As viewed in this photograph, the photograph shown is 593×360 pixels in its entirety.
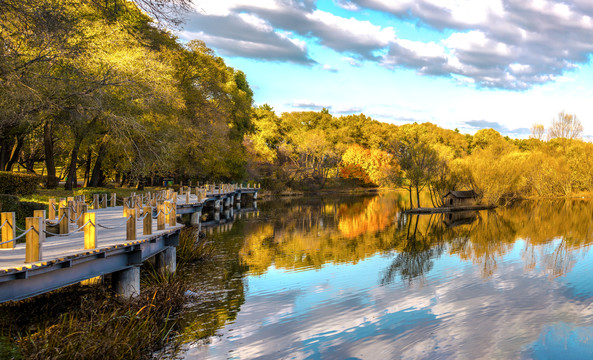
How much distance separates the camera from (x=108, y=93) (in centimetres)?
2075

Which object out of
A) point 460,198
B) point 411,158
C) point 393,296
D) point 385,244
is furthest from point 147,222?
point 460,198

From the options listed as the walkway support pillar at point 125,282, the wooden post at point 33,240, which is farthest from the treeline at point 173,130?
the walkway support pillar at point 125,282

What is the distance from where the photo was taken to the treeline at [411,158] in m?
42.2

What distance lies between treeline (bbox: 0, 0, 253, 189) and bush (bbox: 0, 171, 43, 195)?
2165 mm

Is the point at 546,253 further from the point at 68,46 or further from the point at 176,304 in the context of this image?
the point at 68,46

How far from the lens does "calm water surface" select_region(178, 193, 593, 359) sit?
9906 millimetres

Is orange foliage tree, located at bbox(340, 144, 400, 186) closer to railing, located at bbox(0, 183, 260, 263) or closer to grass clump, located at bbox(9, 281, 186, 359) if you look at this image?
railing, located at bbox(0, 183, 260, 263)

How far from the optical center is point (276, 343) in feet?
32.8

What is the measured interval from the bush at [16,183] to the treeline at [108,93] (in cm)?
216

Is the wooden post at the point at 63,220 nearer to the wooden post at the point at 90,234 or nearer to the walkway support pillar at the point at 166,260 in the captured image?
the walkway support pillar at the point at 166,260

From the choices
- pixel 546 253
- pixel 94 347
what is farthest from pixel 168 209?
pixel 546 253

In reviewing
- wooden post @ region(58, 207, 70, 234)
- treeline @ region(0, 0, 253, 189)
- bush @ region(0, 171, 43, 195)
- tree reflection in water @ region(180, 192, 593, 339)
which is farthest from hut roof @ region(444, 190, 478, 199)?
wooden post @ region(58, 207, 70, 234)

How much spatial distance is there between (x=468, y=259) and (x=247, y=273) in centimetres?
937

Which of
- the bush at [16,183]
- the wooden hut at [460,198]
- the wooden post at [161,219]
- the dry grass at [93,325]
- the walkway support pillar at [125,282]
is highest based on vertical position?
the bush at [16,183]
